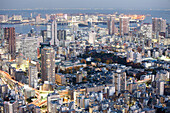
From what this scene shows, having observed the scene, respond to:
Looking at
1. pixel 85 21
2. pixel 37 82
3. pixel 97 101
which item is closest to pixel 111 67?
pixel 37 82

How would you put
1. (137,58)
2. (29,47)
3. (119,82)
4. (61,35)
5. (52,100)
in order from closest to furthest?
(52,100)
(119,82)
(137,58)
(29,47)
(61,35)

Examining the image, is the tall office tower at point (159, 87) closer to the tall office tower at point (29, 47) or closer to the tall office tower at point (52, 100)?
the tall office tower at point (52, 100)

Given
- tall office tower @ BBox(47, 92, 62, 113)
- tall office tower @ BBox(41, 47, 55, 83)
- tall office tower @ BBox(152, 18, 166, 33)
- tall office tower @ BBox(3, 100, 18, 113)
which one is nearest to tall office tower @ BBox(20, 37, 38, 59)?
tall office tower @ BBox(41, 47, 55, 83)

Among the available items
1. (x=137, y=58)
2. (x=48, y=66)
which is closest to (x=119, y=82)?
(x=48, y=66)

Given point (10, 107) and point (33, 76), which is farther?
point (33, 76)

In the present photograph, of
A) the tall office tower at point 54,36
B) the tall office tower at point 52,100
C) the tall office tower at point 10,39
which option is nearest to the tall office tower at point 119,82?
the tall office tower at point 52,100

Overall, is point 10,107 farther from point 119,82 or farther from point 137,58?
point 137,58
